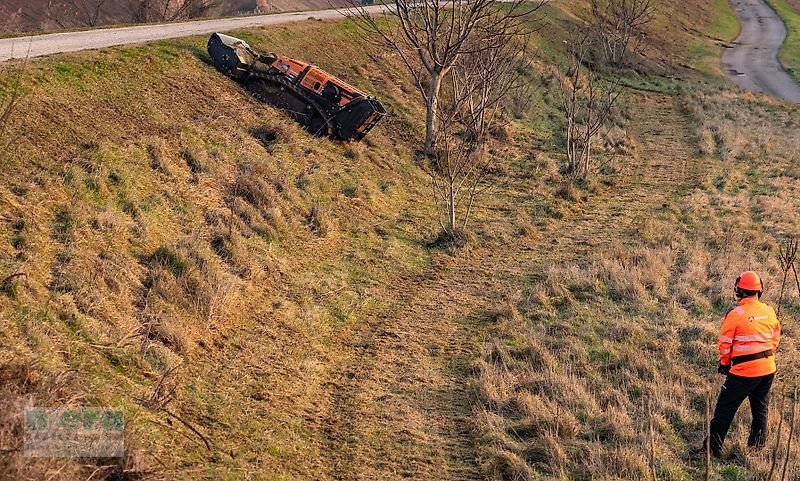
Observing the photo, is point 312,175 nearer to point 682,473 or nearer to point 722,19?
point 682,473

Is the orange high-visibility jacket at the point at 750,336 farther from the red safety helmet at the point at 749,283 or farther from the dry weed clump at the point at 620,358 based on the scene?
the dry weed clump at the point at 620,358

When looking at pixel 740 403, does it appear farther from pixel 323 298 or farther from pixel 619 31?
pixel 619 31

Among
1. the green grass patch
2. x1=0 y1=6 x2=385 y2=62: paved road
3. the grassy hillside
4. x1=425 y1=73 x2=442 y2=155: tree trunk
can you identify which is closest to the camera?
x1=0 y1=6 x2=385 y2=62: paved road

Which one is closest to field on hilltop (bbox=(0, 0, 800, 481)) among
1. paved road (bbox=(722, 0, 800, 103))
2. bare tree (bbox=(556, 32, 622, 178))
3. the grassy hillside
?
bare tree (bbox=(556, 32, 622, 178))

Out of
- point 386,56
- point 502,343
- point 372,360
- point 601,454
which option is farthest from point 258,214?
point 386,56

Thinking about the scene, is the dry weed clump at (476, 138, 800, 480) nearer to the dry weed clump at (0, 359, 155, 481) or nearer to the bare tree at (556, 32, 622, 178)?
the dry weed clump at (0, 359, 155, 481)

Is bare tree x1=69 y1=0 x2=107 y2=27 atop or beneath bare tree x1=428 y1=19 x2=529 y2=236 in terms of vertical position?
beneath
